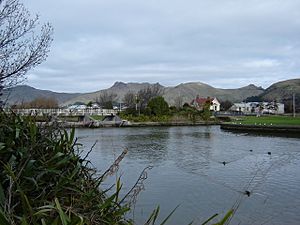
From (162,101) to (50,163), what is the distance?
221 feet

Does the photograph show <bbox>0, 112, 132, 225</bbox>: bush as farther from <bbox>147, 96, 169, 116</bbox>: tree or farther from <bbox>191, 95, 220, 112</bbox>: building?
<bbox>191, 95, 220, 112</bbox>: building

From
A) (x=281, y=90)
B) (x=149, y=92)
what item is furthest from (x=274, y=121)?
(x=281, y=90)

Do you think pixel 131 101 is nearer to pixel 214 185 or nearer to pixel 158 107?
pixel 158 107

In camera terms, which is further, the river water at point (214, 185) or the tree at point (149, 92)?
the tree at point (149, 92)

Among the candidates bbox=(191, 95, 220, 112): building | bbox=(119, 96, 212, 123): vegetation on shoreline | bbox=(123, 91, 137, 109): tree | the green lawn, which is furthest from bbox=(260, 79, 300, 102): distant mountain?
bbox=(119, 96, 212, 123): vegetation on shoreline

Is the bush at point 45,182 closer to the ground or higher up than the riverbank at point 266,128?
higher up

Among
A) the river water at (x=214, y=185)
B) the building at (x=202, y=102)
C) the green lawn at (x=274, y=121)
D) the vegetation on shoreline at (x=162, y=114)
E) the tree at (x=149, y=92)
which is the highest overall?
the tree at (x=149, y=92)

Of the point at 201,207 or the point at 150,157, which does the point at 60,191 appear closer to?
the point at 201,207

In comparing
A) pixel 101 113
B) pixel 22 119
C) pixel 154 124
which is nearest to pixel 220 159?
pixel 22 119

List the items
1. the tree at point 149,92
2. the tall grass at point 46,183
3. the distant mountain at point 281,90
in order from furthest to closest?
the distant mountain at point 281,90 < the tree at point 149,92 < the tall grass at point 46,183

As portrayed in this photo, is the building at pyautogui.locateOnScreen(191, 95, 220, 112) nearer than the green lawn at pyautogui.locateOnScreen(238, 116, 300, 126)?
No

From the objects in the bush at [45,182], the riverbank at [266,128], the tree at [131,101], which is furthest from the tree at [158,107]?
the bush at [45,182]

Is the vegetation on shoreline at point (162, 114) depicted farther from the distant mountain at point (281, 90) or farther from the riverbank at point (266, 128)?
the distant mountain at point (281, 90)

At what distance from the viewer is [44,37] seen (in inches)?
322
